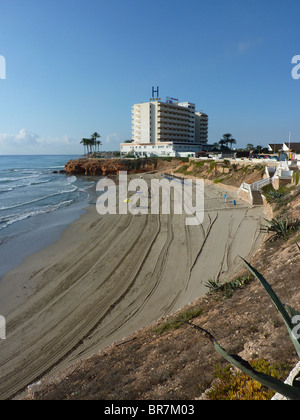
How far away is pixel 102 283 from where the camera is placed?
43.4 ft

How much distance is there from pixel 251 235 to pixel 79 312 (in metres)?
13.1

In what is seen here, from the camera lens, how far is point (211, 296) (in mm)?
10133

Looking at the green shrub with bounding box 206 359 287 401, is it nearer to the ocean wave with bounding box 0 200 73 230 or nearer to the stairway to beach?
the stairway to beach

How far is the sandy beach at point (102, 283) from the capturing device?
906 centimetres

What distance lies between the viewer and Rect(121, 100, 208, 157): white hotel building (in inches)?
3361

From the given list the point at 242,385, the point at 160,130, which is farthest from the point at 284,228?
the point at 160,130

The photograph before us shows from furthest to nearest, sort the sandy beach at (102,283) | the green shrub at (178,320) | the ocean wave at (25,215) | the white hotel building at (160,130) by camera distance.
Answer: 1. the white hotel building at (160,130)
2. the ocean wave at (25,215)
3. the sandy beach at (102,283)
4. the green shrub at (178,320)

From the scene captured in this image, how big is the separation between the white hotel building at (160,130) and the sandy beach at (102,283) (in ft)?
208

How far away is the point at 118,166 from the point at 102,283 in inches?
2571

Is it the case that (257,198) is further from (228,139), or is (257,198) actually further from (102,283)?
(228,139)

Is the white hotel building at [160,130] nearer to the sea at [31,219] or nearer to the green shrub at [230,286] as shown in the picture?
the sea at [31,219]

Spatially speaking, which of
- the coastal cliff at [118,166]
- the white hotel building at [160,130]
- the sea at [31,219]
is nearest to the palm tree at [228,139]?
the white hotel building at [160,130]

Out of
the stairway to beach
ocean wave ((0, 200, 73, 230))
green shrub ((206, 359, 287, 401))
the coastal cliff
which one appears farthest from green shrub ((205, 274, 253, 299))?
the coastal cliff
